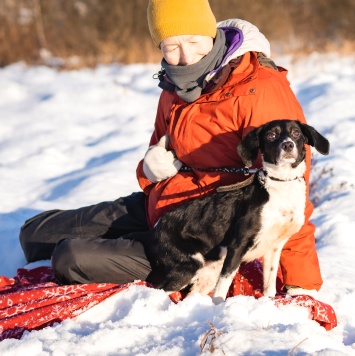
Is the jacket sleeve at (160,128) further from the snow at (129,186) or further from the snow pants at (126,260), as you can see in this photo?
the snow at (129,186)

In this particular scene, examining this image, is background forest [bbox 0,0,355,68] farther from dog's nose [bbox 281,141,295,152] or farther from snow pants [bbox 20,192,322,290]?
dog's nose [bbox 281,141,295,152]

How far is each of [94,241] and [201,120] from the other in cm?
100

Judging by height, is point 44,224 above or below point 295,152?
below

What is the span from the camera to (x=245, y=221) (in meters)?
3.57

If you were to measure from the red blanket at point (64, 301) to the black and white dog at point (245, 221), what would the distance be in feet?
0.64

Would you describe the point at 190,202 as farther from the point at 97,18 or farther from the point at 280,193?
the point at 97,18

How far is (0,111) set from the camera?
1054 cm

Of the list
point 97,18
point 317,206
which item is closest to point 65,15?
point 97,18

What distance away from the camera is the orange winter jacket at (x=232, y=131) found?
12.7 feet

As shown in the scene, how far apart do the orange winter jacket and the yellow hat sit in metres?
0.33

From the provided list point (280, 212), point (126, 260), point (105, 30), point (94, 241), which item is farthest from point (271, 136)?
point (105, 30)

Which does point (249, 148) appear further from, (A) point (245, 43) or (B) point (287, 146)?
(A) point (245, 43)

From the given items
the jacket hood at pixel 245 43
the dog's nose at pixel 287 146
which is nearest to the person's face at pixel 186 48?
the jacket hood at pixel 245 43

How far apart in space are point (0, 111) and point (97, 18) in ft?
25.0
